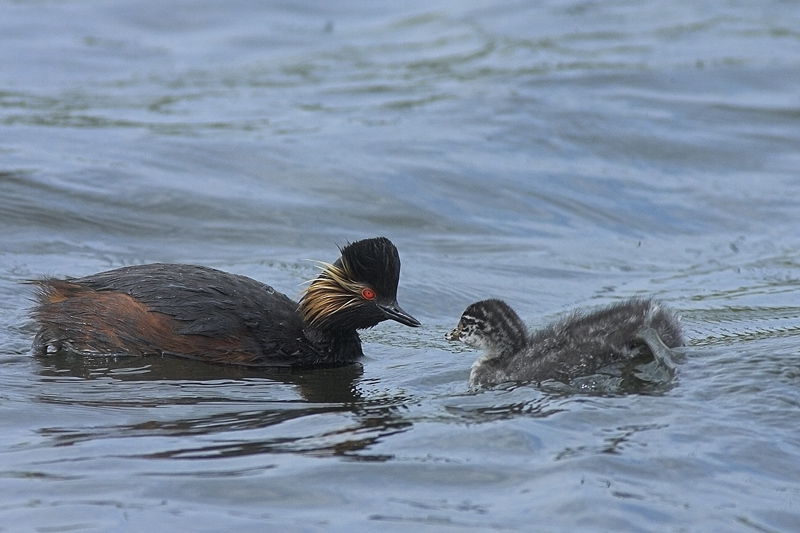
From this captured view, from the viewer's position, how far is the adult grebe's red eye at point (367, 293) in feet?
29.8

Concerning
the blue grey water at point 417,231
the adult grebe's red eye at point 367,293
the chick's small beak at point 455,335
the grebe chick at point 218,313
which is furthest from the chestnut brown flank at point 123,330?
the chick's small beak at point 455,335

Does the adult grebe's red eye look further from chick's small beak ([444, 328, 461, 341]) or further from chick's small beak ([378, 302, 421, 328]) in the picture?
chick's small beak ([444, 328, 461, 341])

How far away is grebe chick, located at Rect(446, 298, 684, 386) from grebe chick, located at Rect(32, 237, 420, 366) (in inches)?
32.3

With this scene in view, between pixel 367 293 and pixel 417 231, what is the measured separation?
14.3ft

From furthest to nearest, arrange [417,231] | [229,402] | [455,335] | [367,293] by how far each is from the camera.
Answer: [417,231], [367,293], [455,335], [229,402]

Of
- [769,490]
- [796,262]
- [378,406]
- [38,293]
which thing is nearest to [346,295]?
[378,406]

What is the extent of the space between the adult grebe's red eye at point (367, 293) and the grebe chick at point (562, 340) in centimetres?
72

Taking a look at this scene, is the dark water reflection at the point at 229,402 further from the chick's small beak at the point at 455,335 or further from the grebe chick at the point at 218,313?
the chick's small beak at the point at 455,335

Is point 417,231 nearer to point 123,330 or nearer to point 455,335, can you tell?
point 455,335

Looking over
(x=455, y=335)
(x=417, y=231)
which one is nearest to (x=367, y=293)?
(x=455, y=335)

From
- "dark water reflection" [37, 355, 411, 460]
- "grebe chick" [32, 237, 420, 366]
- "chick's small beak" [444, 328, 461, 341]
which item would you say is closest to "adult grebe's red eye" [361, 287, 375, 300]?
"grebe chick" [32, 237, 420, 366]

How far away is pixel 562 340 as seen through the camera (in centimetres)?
805

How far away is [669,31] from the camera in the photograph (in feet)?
75.0

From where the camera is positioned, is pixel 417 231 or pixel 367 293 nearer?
pixel 367 293
